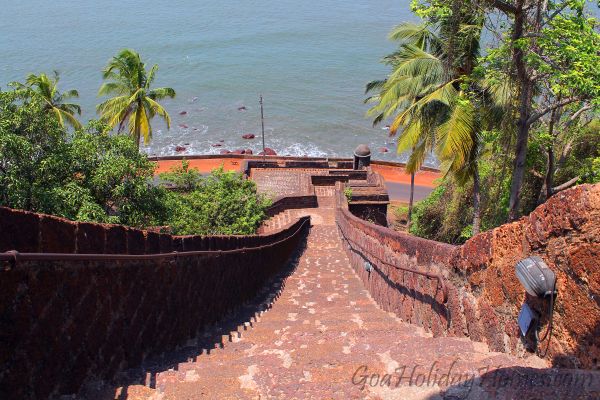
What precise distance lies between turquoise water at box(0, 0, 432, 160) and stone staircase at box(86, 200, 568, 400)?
112 ft

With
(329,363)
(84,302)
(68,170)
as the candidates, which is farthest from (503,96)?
(84,302)

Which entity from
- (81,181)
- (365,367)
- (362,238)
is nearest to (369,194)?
(362,238)

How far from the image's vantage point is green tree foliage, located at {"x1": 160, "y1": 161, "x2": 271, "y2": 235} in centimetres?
1554

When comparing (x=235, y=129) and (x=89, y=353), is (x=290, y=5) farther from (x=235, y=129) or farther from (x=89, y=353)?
(x=89, y=353)

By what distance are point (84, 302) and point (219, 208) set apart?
43.3 feet

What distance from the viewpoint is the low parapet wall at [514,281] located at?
3168 mm

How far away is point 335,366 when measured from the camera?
4023mm

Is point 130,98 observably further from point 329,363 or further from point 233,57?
point 233,57

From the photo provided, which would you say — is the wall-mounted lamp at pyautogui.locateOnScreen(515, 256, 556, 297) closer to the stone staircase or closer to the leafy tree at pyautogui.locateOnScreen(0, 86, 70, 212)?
the stone staircase

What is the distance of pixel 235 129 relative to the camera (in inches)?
1698

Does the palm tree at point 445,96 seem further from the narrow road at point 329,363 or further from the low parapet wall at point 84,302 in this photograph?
the low parapet wall at point 84,302

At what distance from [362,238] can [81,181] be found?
633 cm

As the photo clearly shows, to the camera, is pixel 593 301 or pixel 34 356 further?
pixel 593 301

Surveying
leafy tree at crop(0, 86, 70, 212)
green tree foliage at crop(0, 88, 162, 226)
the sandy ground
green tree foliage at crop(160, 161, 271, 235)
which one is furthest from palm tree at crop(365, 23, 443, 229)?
the sandy ground
